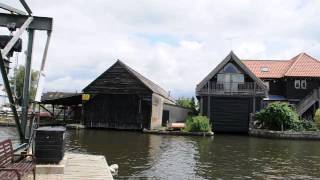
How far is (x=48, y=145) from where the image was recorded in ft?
37.7

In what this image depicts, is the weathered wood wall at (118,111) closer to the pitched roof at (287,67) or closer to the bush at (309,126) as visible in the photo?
the bush at (309,126)

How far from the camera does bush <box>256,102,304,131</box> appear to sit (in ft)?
132

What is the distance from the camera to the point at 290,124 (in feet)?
132

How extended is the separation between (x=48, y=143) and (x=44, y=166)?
0.70 m

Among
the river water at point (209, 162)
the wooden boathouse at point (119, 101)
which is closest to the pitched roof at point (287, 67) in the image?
the wooden boathouse at point (119, 101)

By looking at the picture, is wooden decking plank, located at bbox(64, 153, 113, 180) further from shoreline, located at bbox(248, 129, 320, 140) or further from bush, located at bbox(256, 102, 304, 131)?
bush, located at bbox(256, 102, 304, 131)

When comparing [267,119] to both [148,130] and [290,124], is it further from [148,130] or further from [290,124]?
[148,130]

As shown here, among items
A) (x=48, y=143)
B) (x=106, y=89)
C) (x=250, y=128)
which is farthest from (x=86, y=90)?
(x=48, y=143)

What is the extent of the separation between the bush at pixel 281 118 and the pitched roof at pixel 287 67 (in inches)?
352

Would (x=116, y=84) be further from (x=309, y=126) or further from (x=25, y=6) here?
(x=25, y=6)

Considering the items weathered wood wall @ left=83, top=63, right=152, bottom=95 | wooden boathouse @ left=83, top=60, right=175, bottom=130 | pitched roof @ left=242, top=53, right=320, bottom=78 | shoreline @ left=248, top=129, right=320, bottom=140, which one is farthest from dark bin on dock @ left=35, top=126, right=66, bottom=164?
pitched roof @ left=242, top=53, right=320, bottom=78

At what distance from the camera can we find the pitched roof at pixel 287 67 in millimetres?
49188

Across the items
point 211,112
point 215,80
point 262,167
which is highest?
point 215,80

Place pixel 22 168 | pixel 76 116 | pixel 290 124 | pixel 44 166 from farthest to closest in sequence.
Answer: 1. pixel 76 116
2. pixel 290 124
3. pixel 44 166
4. pixel 22 168
